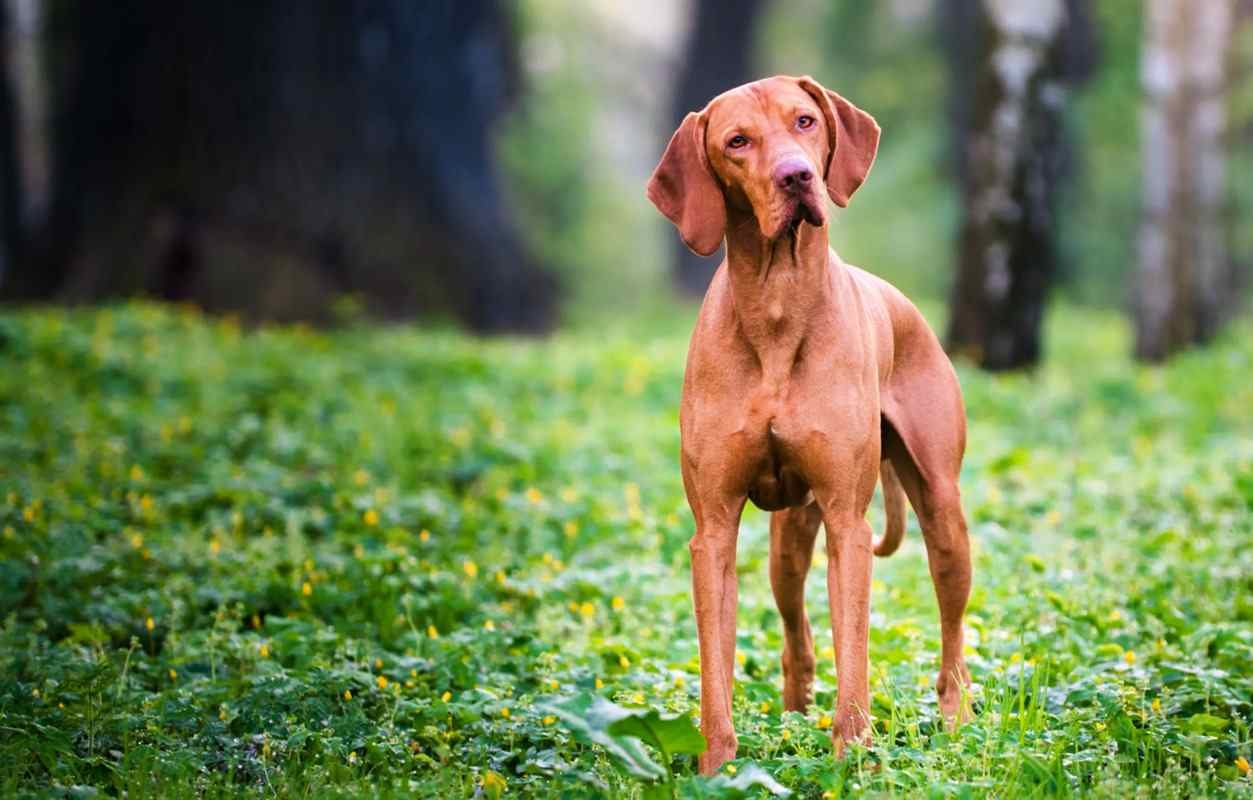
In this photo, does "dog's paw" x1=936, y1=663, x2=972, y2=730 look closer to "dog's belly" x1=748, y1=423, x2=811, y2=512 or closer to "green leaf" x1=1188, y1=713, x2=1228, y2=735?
"green leaf" x1=1188, y1=713, x2=1228, y2=735

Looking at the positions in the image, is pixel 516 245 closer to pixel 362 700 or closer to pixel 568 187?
pixel 568 187

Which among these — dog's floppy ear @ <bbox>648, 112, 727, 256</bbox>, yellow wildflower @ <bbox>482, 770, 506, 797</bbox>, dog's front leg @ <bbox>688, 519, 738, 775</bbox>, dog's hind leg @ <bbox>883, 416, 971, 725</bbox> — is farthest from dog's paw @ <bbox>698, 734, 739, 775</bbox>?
dog's floppy ear @ <bbox>648, 112, 727, 256</bbox>

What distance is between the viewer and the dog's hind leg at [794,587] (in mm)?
4945

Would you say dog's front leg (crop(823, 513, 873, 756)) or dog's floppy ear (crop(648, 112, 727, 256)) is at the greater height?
dog's floppy ear (crop(648, 112, 727, 256))

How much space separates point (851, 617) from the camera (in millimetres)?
4258

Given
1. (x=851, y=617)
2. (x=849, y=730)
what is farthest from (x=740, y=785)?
(x=851, y=617)

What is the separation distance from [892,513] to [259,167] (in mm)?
10892

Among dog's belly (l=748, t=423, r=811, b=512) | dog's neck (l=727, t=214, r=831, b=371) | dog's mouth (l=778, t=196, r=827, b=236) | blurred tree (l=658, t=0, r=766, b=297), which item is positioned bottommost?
dog's belly (l=748, t=423, r=811, b=512)

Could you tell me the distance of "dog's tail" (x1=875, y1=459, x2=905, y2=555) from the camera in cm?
520

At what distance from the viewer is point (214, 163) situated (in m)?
14.6

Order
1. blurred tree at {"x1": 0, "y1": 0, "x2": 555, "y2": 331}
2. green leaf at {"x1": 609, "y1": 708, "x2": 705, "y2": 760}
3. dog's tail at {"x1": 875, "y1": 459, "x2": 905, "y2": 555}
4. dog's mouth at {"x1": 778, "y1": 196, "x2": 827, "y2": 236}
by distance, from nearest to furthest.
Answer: green leaf at {"x1": 609, "y1": 708, "x2": 705, "y2": 760} < dog's mouth at {"x1": 778, "y1": 196, "x2": 827, "y2": 236} < dog's tail at {"x1": 875, "y1": 459, "x2": 905, "y2": 555} < blurred tree at {"x1": 0, "y1": 0, "x2": 555, "y2": 331}

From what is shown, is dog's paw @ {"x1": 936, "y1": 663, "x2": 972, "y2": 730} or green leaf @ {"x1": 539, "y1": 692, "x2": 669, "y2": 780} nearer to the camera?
green leaf @ {"x1": 539, "y1": 692, "x2": 669, "y2": 780}

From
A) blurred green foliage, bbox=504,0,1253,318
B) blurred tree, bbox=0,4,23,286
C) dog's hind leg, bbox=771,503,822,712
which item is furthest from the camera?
blurred green foliage, bbox=504,0,1253,318

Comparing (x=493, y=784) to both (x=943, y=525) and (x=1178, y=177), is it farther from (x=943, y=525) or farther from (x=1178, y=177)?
(x=1178, y=177)
